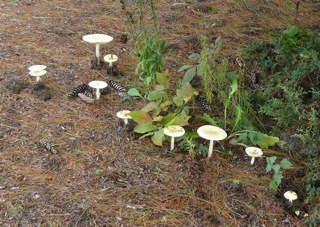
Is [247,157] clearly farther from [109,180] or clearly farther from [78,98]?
[78,98]

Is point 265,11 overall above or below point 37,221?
above

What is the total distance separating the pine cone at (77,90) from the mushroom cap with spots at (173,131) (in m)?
1.16

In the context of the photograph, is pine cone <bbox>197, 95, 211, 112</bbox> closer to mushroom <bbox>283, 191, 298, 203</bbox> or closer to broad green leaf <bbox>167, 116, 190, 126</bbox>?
broad green leaf <bbox>167, 116, 190, 126</bbox>

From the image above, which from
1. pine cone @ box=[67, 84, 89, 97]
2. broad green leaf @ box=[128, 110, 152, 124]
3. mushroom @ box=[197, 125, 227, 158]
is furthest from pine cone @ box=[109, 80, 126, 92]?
mushroom @ box=[197, 125, 227, 158]

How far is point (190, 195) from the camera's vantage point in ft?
9.08

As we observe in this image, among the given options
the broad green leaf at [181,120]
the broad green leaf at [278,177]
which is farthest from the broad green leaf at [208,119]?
the broad green leaf at [278,177]

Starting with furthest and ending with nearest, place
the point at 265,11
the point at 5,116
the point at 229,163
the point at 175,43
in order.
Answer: the point at 265,11 < the point at 175,43 < the point at 5,116 < the point at 229,163

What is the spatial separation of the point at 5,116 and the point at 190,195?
1802 millimetres

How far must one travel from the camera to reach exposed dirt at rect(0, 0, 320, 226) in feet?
8.55

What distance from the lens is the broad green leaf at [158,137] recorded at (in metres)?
3.16

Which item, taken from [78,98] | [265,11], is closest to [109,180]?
[78,98]

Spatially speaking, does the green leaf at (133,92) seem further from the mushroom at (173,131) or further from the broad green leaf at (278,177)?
the broad green leaf at (278,177)

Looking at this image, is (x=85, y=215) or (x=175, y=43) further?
(x=175, y=43)

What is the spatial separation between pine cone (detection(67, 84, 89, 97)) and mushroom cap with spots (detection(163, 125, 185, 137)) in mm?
1163
